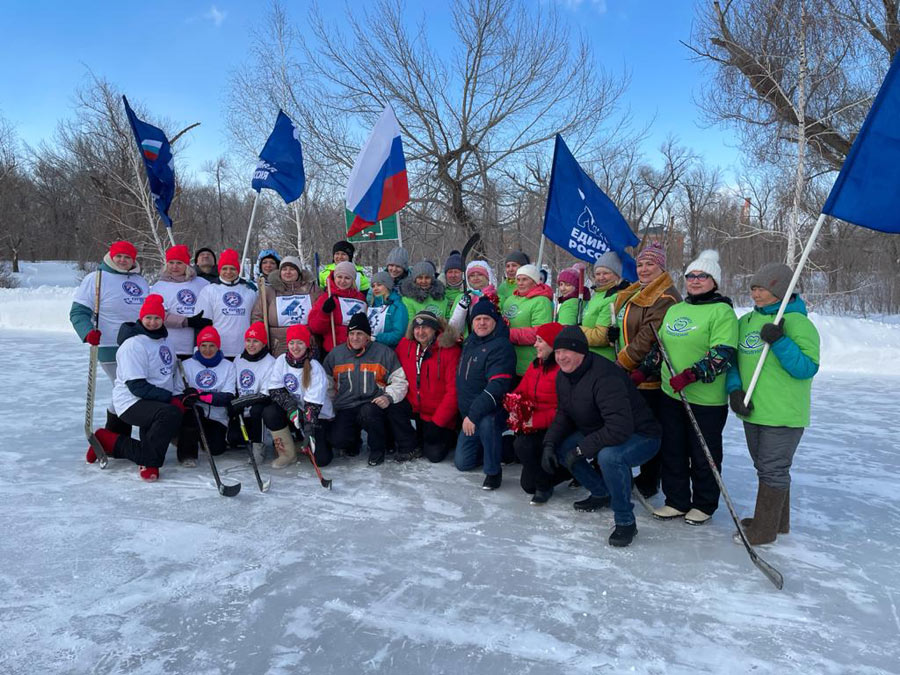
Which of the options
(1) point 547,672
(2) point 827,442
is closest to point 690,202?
(2) point 827,442

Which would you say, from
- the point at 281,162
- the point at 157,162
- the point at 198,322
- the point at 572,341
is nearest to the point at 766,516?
the point at 572,341

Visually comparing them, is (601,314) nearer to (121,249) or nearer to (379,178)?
(379,178)

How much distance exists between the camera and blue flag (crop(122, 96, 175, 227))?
609cm

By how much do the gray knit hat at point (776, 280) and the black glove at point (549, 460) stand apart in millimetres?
1693

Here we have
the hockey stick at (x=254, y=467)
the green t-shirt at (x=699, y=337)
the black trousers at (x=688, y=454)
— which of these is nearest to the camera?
the green t-shirt at (x=699, y=337)

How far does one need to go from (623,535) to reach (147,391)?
12.9ft

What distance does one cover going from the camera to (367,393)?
16.7 ft

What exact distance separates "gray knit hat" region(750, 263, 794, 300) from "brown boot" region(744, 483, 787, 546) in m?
1.25

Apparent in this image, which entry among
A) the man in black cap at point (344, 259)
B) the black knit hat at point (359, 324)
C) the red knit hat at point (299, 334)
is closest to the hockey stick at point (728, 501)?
the black knit hat at point (359, 324)

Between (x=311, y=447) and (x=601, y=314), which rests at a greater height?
(x=601, y=314)

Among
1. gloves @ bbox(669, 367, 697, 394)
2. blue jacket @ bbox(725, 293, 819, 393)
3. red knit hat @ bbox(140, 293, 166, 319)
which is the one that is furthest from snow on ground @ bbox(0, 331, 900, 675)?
red knit hat @ bbox(140, 293, 166, 319)

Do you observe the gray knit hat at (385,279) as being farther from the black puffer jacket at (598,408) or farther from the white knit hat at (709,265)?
the white knit hat at (709,265)

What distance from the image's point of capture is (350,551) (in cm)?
343

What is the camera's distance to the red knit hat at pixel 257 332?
503cm
